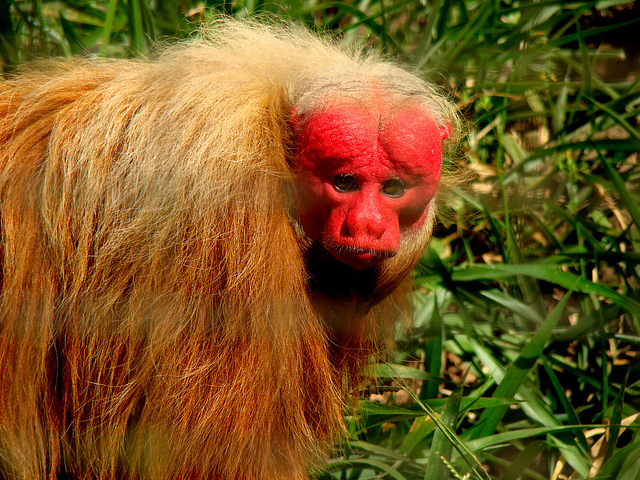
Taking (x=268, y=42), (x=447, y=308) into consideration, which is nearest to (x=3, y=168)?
(x=268, y=42)

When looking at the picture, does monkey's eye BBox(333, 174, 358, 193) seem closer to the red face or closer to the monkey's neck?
the red face

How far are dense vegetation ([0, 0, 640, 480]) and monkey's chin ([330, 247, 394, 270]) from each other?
625mm

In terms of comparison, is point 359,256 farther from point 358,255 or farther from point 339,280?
point 339,280

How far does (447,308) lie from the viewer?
2.77 metres

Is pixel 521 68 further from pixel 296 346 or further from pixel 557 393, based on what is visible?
pixel 296 346

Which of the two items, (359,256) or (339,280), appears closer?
(359,256)

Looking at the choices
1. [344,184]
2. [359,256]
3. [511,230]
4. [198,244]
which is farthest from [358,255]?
[511,230]

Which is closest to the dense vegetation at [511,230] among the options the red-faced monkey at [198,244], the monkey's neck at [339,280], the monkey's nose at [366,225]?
the monkey's neck at [339,280]

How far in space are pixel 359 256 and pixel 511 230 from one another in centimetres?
131

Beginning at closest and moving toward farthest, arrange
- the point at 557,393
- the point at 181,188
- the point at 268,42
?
the point at 181,188 < the point at 268,42 < the point at 557,393

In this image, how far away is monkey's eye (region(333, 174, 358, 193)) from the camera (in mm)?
1608

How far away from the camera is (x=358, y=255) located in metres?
1.60

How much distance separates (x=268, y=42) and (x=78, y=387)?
1.13 m

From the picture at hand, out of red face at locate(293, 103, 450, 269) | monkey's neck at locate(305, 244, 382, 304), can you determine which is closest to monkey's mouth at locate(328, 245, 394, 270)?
red face at locate(293, 103, 450, 269)
